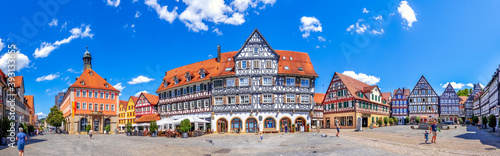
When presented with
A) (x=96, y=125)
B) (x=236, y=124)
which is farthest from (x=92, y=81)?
(x=236, y=124)

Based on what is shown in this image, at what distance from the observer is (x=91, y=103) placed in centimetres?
6712

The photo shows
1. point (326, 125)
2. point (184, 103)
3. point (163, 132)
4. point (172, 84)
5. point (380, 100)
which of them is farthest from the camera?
point (380, 100)

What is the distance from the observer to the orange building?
212ft

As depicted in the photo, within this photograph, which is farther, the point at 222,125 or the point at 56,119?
the point at 56,119

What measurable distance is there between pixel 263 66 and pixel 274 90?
3.20 meters

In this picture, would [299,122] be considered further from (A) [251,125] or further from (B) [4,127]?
(B) [4,127]

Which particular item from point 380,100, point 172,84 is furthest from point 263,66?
point 380,100

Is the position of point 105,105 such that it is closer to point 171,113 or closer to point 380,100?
point 171,113

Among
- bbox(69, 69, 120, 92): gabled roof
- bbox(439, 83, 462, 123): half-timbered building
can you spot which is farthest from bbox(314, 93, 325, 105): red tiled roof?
bbox(69, 69, 120, 92): gabled roof

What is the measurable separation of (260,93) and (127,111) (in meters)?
51.3

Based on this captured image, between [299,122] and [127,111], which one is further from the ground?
[299,122]

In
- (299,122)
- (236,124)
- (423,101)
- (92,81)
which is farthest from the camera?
(423,101)

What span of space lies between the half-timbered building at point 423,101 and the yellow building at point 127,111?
2520 inches

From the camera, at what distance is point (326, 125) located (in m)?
66.4
